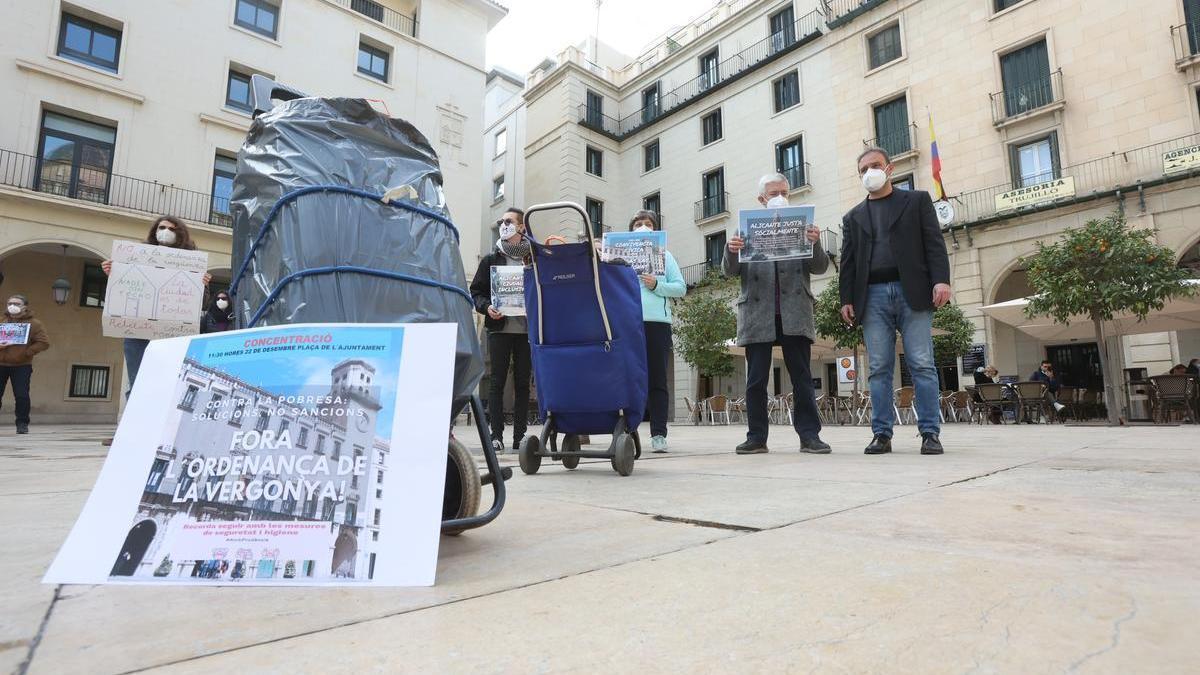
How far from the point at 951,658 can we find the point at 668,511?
3.12 feet

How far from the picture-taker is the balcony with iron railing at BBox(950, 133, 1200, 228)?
1155cm

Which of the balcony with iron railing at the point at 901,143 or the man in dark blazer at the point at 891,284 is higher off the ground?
the balcony with iron railing at the point at 901,143

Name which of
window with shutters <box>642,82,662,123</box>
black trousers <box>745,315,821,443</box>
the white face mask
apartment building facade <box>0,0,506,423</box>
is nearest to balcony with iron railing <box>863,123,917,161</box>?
window with shutters <box>642,82,662,123</box>

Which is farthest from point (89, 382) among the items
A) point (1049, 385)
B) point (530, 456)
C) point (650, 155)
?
point (1049, 385)

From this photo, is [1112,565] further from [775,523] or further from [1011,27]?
[1011,27]

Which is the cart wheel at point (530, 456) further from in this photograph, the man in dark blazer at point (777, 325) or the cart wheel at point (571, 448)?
the man in dark blazer at point (777, 325)

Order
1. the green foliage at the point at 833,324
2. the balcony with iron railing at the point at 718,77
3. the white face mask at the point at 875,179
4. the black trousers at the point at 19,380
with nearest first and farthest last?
the white face mask at the point at 875,179 → the black trousers at the point at 19,380 → the green foliage at the point at 833,324 → the balcony with iron railing at the point at 718,77

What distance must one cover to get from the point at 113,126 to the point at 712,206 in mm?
16001

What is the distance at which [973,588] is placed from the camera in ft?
2.68

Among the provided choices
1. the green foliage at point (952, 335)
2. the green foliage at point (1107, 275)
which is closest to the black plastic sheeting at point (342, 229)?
the green foliage at point (1107, 275)

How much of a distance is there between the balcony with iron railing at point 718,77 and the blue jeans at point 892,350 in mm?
16964

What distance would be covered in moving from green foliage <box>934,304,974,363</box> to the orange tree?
12.0ft

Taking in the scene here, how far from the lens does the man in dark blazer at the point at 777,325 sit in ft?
11.5

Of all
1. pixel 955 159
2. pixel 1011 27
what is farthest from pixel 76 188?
pixel 1011 27
